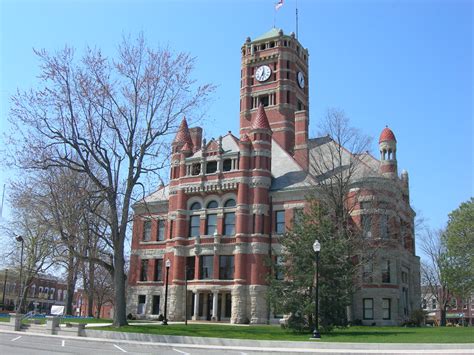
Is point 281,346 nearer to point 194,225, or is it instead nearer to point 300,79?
point 194,225

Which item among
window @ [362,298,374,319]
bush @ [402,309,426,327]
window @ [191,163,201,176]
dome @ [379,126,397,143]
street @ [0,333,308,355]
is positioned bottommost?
street @ [0,333,308,355]

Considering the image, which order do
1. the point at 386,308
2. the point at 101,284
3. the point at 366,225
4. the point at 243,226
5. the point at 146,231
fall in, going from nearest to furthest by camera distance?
the point at 366,225 → the point at 386,308 → the point at 243,226 → the point at 146,231 → the point at 101,284

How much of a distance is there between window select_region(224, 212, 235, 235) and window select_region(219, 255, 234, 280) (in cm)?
238

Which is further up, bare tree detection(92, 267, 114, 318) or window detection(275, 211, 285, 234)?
window detection(275, 211, 285, 234)

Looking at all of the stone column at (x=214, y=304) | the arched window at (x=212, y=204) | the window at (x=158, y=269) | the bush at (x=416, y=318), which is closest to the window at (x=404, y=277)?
the bush at (x=416, y=318)

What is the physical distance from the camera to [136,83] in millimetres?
34969

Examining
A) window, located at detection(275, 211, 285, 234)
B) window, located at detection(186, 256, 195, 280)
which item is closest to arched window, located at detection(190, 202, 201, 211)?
window, located at detection(186, 256, 195, 280)

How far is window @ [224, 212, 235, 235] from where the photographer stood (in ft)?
159

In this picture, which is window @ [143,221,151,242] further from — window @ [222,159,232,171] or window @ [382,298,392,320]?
window @ [382,298,392,320]

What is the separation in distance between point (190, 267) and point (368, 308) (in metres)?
17.1

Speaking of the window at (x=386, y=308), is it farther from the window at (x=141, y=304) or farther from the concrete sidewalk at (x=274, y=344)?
the window at (x=141, y=304)

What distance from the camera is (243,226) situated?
154 ft

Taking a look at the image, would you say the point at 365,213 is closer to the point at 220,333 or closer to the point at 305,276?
the point at 305,276

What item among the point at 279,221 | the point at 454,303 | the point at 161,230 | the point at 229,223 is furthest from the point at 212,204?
the point at 454,303
